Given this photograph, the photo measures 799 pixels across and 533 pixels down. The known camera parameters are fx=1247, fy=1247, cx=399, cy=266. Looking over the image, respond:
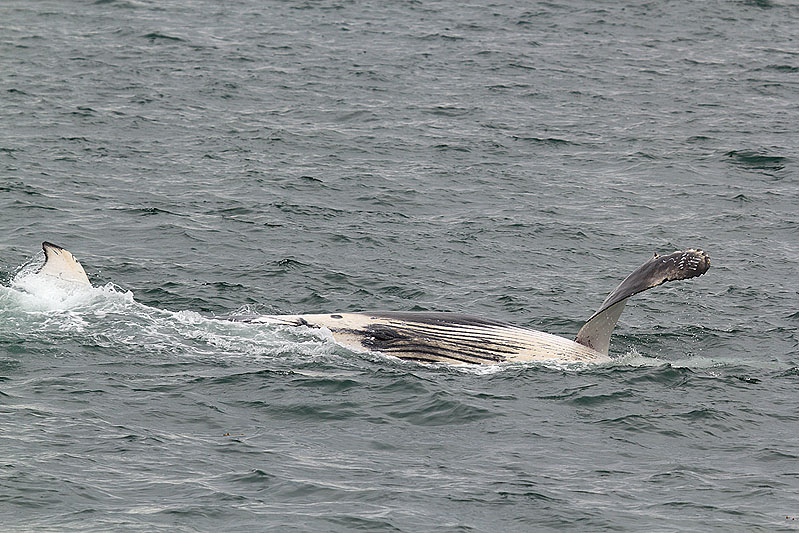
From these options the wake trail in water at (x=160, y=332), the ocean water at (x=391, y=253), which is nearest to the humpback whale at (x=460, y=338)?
the wake trail in water at (x=160, y=332)

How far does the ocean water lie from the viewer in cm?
1265

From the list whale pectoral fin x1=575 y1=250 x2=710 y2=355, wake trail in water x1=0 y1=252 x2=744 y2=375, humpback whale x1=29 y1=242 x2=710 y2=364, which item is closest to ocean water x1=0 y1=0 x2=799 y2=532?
wake trail in water x1=0 y1=252 x2=744 y2=375

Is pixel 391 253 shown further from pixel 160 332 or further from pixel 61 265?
pixel 61 265

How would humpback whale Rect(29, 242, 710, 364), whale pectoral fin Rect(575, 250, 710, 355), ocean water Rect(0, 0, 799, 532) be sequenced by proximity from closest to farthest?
ocean water Rect(0, 0, 799, 532)
whale pectoral fin Rect(575, 250, 710, 355)
humpback whale Rect(29, 242, 710, 364)

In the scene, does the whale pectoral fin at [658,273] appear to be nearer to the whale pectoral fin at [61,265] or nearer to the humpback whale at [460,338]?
the humpback whale at [460,338]

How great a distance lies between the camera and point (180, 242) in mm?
22281

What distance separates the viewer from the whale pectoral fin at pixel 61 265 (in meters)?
16.8

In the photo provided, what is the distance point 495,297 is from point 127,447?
8.44 m

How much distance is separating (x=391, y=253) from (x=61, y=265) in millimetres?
6902

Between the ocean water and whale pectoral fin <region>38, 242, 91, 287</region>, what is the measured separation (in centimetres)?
28

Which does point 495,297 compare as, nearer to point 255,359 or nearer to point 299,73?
point 255,359

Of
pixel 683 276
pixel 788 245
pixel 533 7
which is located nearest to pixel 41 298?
pixel 683 276

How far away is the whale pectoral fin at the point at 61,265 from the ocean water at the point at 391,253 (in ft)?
0.93

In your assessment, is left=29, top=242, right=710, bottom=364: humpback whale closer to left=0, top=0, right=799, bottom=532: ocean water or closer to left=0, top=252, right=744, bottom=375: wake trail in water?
left=0, top=252, right=744, bottom=375: wake trail in water
